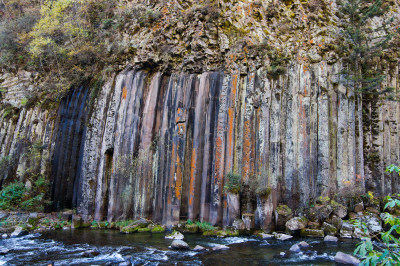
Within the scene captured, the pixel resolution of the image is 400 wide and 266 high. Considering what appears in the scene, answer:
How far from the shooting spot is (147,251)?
933 cm

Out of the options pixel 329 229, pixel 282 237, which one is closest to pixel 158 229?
pixel 282 237

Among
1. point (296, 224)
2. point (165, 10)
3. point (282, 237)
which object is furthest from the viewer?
point (165, 10)

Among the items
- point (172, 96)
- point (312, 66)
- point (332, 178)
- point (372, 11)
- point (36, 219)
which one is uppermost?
point (372, 11)

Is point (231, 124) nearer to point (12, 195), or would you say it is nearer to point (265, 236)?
point (265, 236)

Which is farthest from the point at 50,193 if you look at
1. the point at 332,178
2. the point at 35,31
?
the point at 332,178

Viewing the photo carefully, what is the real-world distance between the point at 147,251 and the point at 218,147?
6.31 metres

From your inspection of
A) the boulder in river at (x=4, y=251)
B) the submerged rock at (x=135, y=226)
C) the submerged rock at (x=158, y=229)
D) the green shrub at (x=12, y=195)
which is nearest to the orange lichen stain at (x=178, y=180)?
the submerged rock at (x=158, y=229)

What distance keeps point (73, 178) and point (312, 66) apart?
1459cm

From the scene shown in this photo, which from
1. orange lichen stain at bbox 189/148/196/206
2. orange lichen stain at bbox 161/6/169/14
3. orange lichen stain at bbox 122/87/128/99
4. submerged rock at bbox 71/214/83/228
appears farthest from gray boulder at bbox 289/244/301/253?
orange lichen stain at bbox 161/6/169/14

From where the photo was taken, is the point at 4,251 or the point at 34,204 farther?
the point at 34,204

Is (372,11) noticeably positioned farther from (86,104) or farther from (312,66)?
(86,104)

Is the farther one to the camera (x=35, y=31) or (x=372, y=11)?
(x=35, y=31)

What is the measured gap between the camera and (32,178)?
16.6 m

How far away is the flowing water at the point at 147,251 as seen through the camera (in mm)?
8211
